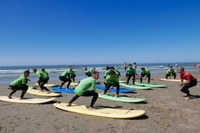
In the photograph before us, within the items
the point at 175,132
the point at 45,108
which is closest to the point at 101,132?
the point at 175,132

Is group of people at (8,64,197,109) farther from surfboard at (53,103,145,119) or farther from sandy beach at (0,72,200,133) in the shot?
sandy beach at (0,72,200,133)

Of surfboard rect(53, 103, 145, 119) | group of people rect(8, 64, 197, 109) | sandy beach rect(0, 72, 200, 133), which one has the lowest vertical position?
sandy beach rect(0, 72, 200, 133)

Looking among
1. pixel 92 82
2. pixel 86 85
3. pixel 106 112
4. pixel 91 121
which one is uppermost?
pixel 92 82

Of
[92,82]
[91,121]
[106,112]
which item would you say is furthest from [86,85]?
[91,121]

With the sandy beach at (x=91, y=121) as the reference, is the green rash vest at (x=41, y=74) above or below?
above

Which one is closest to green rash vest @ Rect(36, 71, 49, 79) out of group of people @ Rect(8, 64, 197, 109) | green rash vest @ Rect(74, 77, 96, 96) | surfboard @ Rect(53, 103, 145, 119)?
group of people @ Rect(8, 64, 197, 109)

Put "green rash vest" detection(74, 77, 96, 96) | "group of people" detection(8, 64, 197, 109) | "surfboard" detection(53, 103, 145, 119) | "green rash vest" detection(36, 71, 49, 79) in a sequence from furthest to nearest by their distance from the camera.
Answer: "green rash vest" detection(36, 71, 49, 79) < "group of people" detection(8, 64, 197, 109) < "green rash vest" detection(74, 77, 96, 96) < "surfboard" detection(53, 103, 145, 119)

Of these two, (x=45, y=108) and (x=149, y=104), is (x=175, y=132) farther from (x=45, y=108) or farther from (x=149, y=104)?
(x=45, y=108)

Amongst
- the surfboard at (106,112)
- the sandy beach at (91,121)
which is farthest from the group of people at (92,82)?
the sandy beach at (91,121)

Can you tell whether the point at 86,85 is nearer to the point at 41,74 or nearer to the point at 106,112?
the point at 106,112

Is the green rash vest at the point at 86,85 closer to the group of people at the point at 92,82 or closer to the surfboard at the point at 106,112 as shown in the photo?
the group of people at the point at 92,82

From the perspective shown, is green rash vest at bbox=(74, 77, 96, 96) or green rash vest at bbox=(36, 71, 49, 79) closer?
green rash vest at bbox=(74, 77, 96, 96)

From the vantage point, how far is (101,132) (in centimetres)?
694

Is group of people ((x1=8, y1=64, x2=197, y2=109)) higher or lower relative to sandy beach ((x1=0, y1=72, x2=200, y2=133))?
higher
